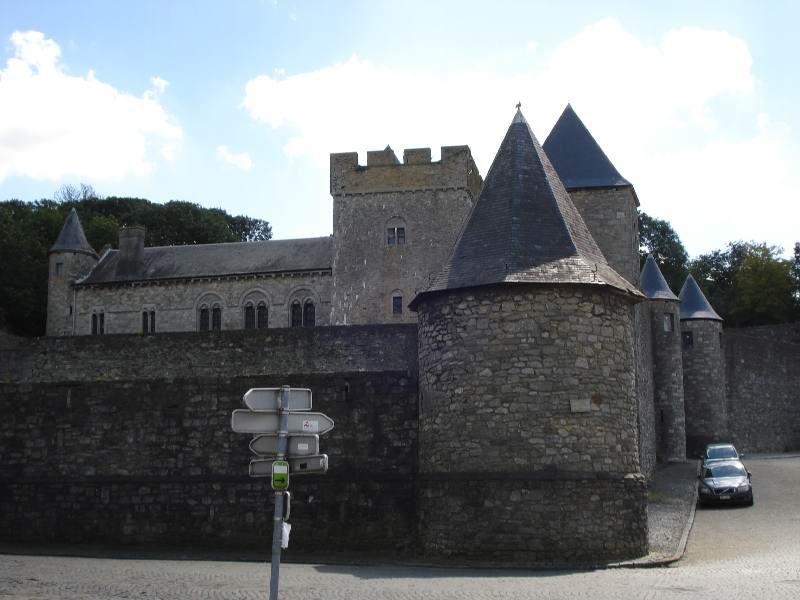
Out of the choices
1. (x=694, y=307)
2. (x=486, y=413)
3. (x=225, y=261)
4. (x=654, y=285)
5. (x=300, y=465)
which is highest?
(x=225, y=261)

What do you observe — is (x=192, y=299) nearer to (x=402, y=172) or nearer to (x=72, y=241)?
(x=72, y=241)

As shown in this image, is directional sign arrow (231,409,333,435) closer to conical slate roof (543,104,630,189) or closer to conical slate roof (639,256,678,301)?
conical slate roof (543,104,630,189)

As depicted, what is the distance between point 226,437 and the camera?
702 inches

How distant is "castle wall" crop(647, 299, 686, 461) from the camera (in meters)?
35.0

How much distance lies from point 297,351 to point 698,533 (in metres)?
14.6

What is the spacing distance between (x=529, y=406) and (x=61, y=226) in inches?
2197

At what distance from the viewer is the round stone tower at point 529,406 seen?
50.4ft

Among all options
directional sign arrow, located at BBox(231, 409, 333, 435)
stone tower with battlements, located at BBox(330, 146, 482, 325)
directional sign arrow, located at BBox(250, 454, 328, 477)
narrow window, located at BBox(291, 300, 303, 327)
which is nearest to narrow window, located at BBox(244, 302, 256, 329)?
narrow window, located at BBox(291, 300, 303, 327)

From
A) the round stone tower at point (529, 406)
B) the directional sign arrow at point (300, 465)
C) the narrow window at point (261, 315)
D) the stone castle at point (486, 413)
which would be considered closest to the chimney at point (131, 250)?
the narrow window at point (261, 315)

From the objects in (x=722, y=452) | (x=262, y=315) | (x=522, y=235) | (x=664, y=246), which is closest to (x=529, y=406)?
(x=522, y=235)

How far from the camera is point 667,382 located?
35188mm

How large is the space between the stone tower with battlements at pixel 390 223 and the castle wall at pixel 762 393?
1359 cm

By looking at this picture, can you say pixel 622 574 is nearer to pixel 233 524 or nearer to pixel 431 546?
pixel 431 546

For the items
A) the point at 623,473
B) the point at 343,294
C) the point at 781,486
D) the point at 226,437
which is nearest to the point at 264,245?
the point at 343,294
